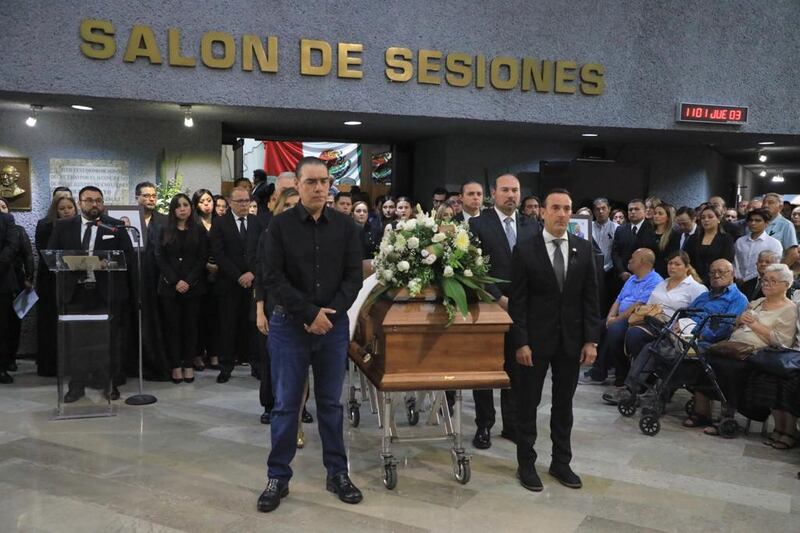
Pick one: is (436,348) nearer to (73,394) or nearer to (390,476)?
(390,476)

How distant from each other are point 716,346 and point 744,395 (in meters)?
0.40

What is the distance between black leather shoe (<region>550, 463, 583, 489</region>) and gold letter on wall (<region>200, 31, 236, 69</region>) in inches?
213

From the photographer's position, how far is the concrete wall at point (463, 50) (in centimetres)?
713

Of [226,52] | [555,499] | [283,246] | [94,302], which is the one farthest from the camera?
[226,52]

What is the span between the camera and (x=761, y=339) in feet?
16.9

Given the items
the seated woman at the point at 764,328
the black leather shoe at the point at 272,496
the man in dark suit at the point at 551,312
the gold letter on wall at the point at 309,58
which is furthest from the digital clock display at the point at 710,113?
the black leather shoe at the point at 272,496

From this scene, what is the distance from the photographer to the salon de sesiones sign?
727 cm

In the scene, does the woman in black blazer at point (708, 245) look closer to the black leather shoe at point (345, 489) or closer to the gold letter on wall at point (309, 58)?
the gold letter on wall at point (309, 58)

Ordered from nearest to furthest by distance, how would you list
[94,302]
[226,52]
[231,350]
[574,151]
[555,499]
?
[555,499] → [94,302] → [231,350] → [226,52] → [574,151]

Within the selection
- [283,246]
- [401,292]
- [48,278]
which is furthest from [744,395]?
[48,278]

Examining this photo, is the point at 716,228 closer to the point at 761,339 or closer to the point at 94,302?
the point at 761,339

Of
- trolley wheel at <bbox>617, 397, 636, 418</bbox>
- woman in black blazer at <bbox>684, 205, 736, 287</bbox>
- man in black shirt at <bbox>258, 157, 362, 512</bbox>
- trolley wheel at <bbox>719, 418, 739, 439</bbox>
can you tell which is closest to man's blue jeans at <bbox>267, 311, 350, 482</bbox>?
man in black shirt at <bbox>258, 157, 362, 512</bbox>

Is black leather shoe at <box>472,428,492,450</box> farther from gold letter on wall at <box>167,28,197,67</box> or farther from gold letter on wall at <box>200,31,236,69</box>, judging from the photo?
gold letter on wall at <box>167,28,197,67</box>

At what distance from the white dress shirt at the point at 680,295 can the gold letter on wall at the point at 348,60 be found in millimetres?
3997
